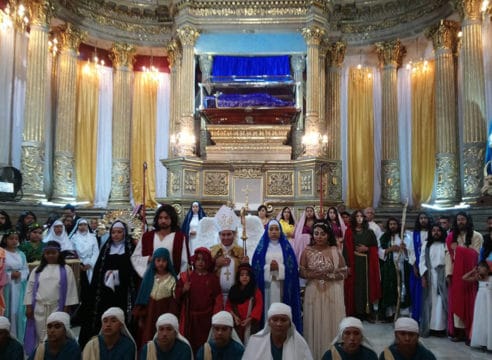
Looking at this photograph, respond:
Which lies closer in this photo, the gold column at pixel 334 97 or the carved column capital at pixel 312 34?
the carved column capital at pixel 312 34

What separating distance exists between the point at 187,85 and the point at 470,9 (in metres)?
7.08

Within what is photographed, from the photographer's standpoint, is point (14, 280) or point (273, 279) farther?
point (14, 280)

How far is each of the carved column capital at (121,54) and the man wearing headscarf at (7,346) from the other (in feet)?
38.7

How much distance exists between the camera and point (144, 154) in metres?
14.8

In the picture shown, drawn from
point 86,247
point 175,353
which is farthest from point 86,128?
point 175,353

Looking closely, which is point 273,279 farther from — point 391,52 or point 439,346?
point 391,52

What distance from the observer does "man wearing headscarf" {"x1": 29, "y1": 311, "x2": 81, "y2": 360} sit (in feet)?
11.6

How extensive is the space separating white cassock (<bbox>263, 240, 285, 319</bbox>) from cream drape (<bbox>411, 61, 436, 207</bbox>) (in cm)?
889

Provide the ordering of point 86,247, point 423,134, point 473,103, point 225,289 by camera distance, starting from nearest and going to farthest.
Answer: point 225,289
point 86,247
point 473,103
point 423,134

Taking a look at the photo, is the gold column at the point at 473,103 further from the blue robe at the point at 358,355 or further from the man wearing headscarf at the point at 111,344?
the man wearing headscarf at the point at 111,344

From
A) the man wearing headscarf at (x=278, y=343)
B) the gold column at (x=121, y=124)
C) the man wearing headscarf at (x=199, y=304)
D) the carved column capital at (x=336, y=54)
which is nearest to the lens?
the man wearing headscarf at (x=278, y=343)

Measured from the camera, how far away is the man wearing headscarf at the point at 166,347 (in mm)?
3525

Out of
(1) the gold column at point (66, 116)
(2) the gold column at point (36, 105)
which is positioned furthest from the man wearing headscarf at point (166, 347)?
(1) the gold column at point (66, 116)

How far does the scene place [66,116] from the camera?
42.4 feet
